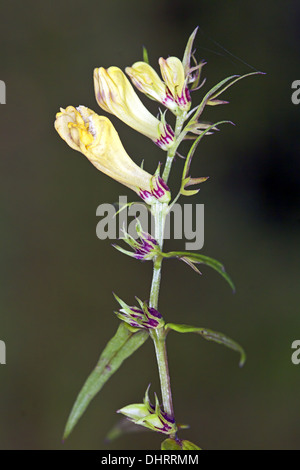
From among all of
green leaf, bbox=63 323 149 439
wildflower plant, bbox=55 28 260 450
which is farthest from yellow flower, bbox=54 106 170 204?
green leaf, bbox=63 323 149 439

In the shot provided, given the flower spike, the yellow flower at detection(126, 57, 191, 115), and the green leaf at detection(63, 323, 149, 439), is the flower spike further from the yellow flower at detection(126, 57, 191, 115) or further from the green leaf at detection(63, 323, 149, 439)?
the yellow flower at detection(126, 57, 191, 115)

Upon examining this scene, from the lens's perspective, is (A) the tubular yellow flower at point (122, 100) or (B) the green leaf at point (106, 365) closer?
(B) the green leaf at point (106, 365)

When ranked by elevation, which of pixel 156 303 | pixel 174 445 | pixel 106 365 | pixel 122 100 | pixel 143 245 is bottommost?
pixel 174 445

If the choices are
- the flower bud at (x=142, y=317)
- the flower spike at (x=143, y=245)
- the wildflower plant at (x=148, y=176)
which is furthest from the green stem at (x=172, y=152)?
the flower bud at (x=142, y=317)

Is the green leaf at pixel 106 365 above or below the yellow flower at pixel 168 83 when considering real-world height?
below

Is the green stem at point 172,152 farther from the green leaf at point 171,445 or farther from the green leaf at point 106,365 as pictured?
the green leaf at point 171,445

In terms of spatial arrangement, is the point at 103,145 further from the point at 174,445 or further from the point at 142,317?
the point at 174,445

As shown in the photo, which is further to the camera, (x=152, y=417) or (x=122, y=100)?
(x=122, y=100)

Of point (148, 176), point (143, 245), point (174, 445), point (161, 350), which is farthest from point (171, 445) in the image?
point (148, 176)
